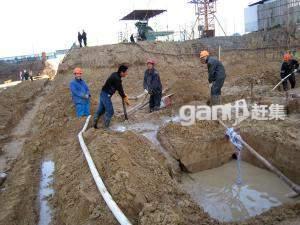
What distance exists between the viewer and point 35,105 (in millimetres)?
14391

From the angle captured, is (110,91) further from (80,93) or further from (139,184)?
(139,184)

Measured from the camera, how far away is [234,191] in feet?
19.0

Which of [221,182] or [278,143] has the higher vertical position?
[278,143]

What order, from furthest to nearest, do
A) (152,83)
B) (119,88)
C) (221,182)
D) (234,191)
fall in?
(152,83) < (119,88) < (221,182) < (234,191)

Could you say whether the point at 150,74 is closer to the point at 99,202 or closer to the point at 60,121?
the point at 60,121

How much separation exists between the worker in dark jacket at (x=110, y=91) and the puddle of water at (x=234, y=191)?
6.63 feet

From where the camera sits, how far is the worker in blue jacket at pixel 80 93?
317 inches

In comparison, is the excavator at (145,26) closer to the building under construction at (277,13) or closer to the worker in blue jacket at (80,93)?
the building under construction at (277,13)

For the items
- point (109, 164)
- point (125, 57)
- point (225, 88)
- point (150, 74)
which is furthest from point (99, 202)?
point (125, 57)

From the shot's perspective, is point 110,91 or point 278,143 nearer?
point 278,143

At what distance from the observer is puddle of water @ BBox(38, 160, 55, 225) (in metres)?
4.56

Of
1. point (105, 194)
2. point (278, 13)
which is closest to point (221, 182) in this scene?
point (105, 194)

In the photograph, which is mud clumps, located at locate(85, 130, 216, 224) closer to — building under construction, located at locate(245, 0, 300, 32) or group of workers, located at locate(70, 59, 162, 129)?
group of workers, located at locate(70, 59, 162, 129)

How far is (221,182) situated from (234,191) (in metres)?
0.42
